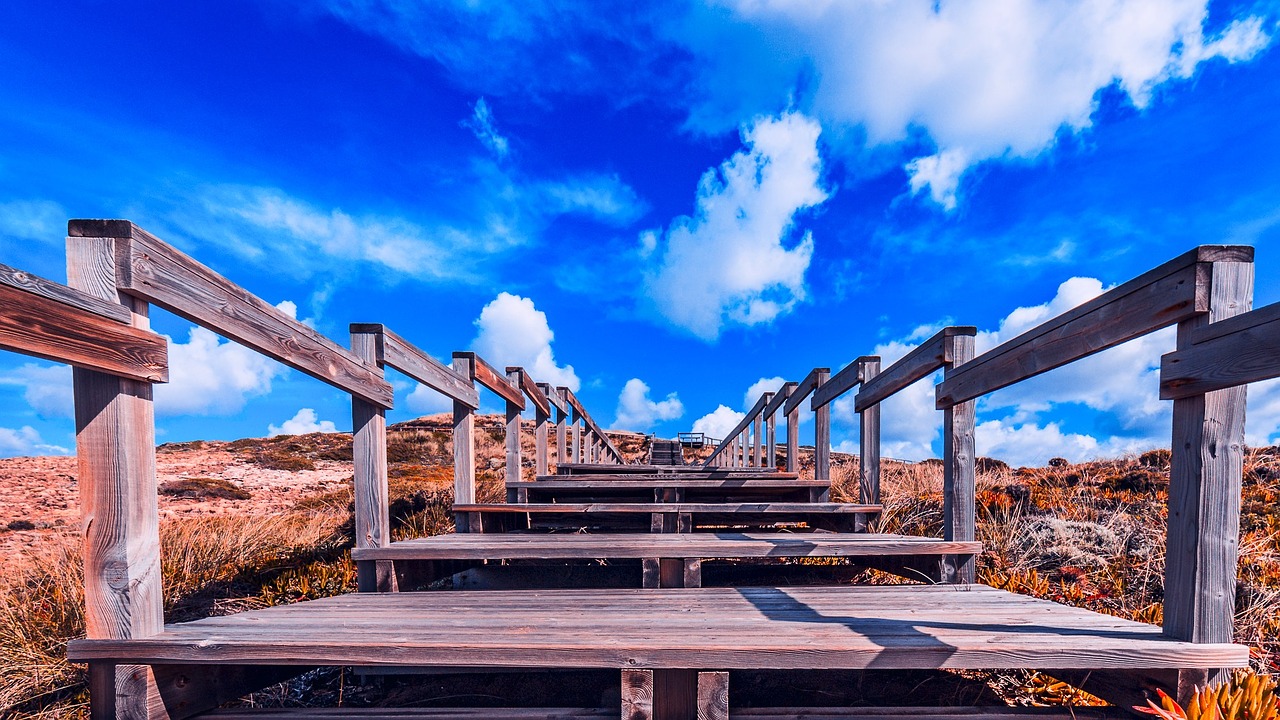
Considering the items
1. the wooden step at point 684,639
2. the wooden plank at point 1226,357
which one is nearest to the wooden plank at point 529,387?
the wooden step at point 684,639

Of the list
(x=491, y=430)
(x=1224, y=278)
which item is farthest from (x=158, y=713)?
(x=491, y=430)

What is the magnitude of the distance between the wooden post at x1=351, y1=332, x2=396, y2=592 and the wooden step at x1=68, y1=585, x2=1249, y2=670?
580 millimetres

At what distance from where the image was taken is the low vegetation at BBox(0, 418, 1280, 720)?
9.69ft

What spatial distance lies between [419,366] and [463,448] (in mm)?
810

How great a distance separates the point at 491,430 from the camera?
25.0m

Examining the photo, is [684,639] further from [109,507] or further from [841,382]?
[841,382]

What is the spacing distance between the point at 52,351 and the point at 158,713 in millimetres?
1276

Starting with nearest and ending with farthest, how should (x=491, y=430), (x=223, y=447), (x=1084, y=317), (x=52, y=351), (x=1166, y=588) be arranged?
1. (x=52, y=351)
2. (x=1166, y=588)
3. (x=1084, y=317)
4. (x=223, y=447)
5. (x=491, y=430)

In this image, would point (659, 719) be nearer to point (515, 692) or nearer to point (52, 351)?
point (515, 692)

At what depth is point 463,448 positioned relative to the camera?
4.36 m

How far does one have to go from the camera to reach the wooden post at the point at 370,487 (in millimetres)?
3170

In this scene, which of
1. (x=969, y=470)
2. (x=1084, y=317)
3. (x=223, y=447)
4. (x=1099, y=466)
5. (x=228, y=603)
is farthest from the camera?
(x=223, y=447)

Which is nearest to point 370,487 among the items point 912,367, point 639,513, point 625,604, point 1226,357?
point 625,604

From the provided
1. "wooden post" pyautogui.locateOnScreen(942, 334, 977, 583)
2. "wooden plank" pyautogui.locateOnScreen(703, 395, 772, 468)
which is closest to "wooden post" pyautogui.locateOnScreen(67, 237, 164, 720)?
"wooden post" pyautogui.locateOnScreen(942, 334, 977, 583)
